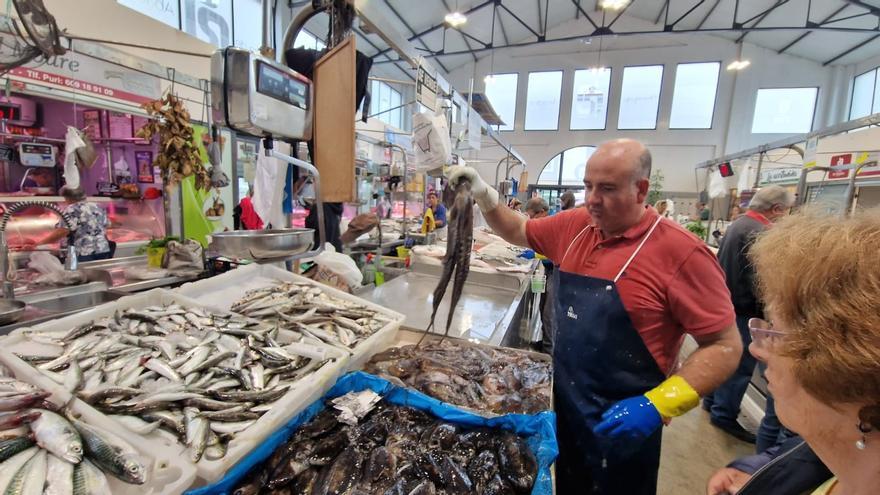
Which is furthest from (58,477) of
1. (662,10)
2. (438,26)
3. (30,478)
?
(662,10)

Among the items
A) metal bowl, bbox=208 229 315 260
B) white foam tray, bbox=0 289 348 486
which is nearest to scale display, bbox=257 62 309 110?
metal bowl, bbox=208 229 315 260

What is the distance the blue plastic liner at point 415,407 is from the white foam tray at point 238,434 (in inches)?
1.0

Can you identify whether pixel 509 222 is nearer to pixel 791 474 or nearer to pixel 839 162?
pixel 791 474

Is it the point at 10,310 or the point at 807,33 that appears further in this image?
the point at 807,33

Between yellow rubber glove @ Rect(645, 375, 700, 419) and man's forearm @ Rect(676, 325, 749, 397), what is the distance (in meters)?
0.05

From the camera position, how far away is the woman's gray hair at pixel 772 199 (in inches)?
127

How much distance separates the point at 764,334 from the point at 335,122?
1.81 metres

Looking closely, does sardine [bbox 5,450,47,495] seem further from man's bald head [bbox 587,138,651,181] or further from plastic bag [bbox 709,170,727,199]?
plastic bag [bbox 709,170,727,199]

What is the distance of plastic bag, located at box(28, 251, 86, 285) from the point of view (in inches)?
104

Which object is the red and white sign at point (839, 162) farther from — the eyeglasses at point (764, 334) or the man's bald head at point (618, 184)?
the eyeglasses at point (764, 334)

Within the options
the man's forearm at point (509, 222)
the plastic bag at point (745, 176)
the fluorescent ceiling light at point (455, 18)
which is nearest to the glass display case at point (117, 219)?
the man's forearm at point (509, 222)

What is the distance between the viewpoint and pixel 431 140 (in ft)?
8.63

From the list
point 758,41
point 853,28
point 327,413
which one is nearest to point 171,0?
point 327,413

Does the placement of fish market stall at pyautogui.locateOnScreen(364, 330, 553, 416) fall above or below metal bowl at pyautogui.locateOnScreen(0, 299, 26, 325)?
below
